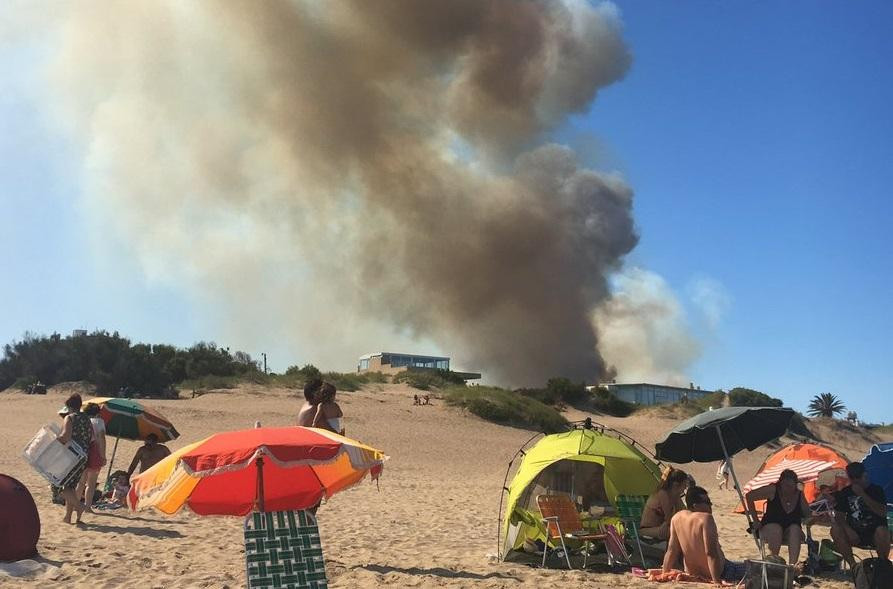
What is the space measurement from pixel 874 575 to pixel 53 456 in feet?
26.9

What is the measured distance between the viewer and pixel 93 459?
9.53m

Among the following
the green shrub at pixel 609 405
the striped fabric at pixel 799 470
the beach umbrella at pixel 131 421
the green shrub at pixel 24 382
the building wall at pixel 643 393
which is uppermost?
the building wall at pixel 643 393

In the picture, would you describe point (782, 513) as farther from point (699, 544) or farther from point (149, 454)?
point (149, 454)

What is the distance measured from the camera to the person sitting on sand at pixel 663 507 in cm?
818

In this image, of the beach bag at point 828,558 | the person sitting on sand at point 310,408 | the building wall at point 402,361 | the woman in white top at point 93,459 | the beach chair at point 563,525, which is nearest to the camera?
Result: the beach bag at point 828,558

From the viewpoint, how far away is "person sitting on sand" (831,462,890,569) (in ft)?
24.2

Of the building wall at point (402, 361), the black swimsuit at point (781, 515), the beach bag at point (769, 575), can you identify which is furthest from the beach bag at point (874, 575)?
the building wall at point (402, 361)

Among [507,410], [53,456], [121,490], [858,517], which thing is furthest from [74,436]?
[507,410]

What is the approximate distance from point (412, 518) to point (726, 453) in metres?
5.14

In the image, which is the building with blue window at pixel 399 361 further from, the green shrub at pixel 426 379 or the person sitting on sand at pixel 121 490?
the person sitting on sand at pixel 121 490

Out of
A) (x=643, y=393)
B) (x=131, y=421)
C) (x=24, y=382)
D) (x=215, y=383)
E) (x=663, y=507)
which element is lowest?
(x=663, y=507)

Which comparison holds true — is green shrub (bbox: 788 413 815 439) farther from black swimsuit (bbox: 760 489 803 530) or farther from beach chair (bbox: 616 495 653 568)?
black swimsuit (bbox: 760 489 803 530)

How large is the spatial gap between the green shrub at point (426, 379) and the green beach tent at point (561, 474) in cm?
2698

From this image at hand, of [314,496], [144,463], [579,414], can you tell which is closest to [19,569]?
[314,496]
